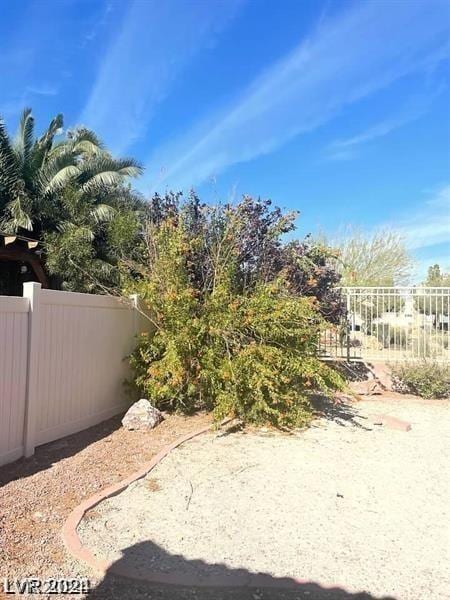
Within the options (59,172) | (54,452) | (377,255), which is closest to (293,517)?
(54,452)

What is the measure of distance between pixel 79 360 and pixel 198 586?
3.79 meters

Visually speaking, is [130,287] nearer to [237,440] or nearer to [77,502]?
[237,440]

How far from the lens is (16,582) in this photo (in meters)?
2.73

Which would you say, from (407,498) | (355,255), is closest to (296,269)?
(407,498)

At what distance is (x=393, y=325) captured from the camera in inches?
443

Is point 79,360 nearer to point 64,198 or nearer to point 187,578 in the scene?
point 187,578

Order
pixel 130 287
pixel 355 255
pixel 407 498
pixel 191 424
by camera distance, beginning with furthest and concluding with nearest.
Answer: pixel 355 255
pixel 130 287
pixel 191 424
pixel 407 498

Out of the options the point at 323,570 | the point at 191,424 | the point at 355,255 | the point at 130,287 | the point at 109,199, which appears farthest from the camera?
the point at 355,255

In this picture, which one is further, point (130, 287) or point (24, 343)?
point (130, 287)

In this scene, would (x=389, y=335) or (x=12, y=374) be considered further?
(x=389, y=335)

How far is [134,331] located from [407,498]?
15.7 ft

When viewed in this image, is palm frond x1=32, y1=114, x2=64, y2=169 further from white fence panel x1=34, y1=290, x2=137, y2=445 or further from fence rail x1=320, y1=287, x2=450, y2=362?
fence rail x1=320, y1=287, x2=450, y2=362

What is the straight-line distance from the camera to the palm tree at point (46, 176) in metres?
11.5

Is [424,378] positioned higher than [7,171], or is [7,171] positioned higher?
[7,171]
